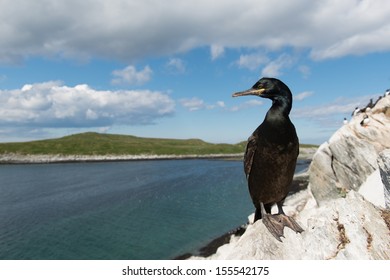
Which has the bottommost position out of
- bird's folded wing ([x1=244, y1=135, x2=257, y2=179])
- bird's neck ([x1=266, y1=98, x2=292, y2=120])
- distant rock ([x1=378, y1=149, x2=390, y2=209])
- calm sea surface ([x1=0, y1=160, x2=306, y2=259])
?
calm sea surface ([x1=0, y1=160, x2=306, y2=259])

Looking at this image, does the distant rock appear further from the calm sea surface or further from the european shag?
the calm sea surface

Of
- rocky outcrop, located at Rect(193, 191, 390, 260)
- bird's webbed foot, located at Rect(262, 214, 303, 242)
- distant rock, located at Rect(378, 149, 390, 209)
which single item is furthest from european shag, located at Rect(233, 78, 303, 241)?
distant rock, located at Rect(378, 149, 390, 209)

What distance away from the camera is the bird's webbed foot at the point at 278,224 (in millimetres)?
7380

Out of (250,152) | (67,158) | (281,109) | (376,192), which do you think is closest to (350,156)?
(376,192)

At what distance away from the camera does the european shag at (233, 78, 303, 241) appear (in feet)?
23.2

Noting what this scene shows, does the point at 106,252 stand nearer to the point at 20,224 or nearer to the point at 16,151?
the point at 20,224

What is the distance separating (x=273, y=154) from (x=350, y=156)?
717 inches

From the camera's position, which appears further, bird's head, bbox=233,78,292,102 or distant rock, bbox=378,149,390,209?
distant rock, bbox=378,149,390,209

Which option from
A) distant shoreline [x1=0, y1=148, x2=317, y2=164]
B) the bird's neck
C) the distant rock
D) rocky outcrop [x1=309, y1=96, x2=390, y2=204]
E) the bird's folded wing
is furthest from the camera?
distant shoreline [x1=0, y1=148, x2=317, y2=164]

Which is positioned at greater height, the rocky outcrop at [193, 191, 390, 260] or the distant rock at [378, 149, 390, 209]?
the distant rock at [378, 149, 390, 209]

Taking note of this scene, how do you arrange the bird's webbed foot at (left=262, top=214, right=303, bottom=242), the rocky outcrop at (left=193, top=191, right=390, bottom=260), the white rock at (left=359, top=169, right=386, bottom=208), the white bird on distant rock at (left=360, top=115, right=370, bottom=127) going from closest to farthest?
the rocky outcrop at (left=193, top=191, right=390, bottom=260)
the bird's webbed foot at (left=262, top=214, right=303, bottom=242)
the white rock at (left=359, top=169, right=386, bottom=208)
the white bird on distant rock at (left=360, top=115, right=370, bottom=127)

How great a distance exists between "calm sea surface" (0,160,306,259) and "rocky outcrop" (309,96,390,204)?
43.2ft

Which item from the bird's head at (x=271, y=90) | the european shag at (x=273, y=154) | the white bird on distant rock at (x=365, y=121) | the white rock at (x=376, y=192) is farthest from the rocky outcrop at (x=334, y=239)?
the white bird on distant rock at (x=365, y=121)

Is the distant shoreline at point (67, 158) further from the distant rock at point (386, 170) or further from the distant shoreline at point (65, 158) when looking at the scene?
the distant rock at point (386, 170)
